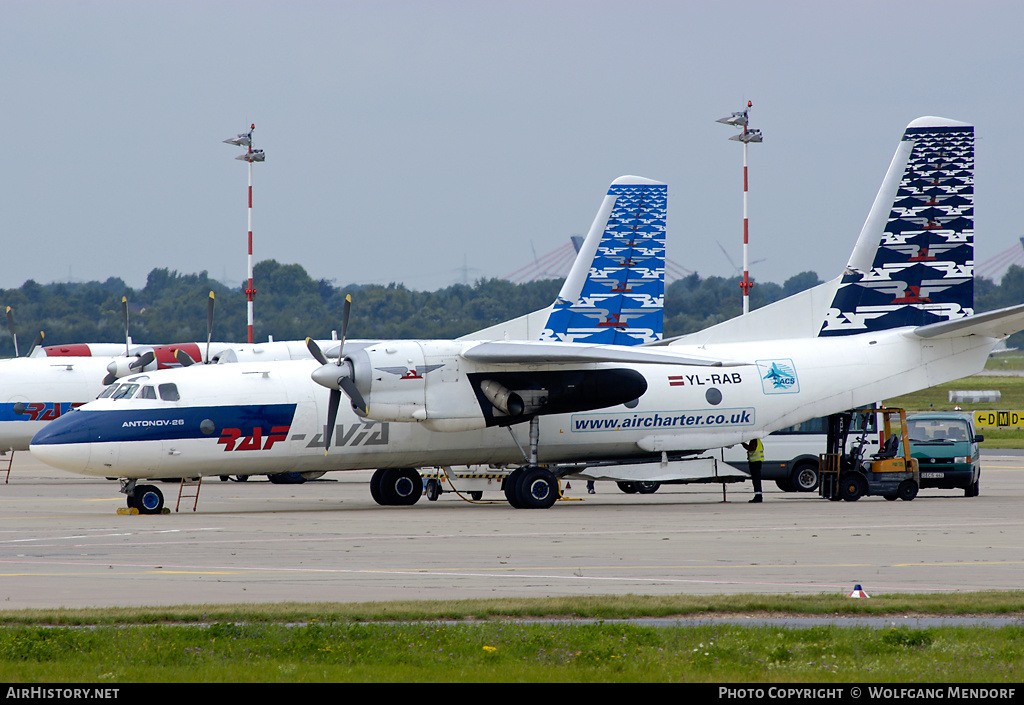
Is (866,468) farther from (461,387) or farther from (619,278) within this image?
(461,387)

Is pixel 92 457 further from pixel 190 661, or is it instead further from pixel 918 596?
pixel 918 596

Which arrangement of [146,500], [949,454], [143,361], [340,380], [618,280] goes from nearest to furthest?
[340,380], [146,500], [949,454], [618,280], [143,361]

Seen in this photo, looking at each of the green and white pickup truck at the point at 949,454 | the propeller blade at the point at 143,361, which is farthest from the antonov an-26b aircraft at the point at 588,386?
the propeller blade at the point at 143,361

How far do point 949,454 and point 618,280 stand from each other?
918cm

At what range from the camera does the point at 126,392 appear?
23609 mm

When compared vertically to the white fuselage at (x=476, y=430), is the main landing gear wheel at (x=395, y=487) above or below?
below

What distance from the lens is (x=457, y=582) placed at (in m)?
13.4

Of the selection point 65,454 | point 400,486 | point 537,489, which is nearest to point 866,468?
point 537,489

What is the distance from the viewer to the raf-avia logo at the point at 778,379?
88.8ft

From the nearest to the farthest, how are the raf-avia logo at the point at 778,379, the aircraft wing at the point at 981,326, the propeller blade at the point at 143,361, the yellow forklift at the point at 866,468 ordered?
the aircraft wing at the point at 981,326, the yellow forklift at the point at 866,468, the raf-avia logo at the point at 778,379, the propeller blade at the point at 143,361

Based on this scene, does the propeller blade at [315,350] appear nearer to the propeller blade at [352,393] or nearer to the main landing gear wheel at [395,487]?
the propeller blade at [352,393]

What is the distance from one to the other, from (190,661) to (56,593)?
13.9ft

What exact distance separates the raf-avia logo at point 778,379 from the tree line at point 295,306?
1476 inches

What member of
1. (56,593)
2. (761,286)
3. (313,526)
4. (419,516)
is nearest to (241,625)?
(56,593)
